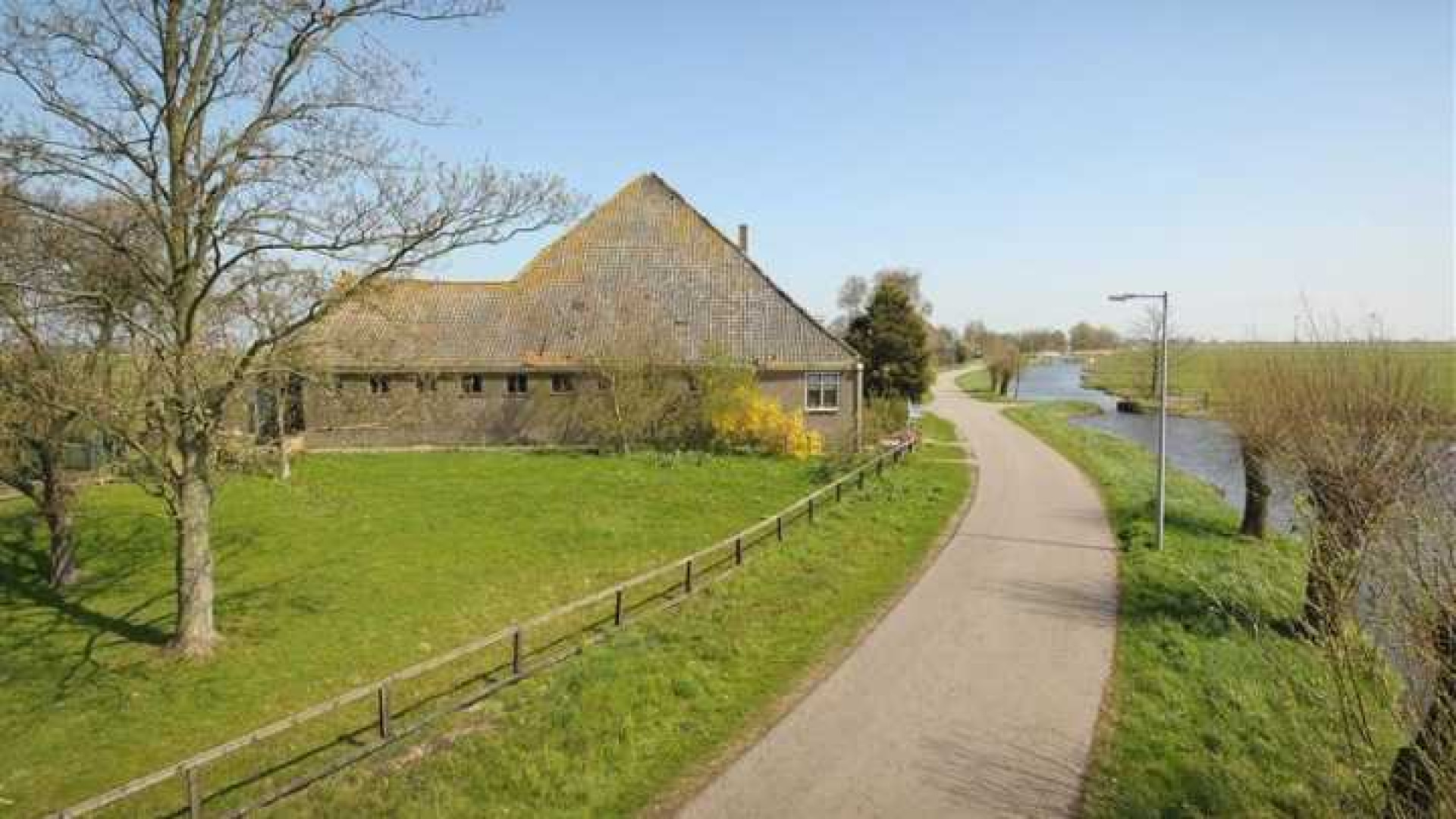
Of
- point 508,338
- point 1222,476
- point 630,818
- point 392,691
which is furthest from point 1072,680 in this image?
point 508,338

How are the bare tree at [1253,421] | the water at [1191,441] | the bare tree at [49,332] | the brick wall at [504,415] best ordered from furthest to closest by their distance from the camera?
the brick wall at [504,415], the water at [1191,441], the bare tree at [1253,421], the bare tree at [49,332]

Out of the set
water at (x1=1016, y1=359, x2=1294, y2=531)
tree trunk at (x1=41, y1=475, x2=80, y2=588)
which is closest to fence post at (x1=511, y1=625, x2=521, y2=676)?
tree trunk at (x1=41, y1=475, x2=80, y2=588)

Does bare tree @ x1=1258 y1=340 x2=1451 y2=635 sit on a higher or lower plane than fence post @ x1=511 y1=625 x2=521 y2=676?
higher

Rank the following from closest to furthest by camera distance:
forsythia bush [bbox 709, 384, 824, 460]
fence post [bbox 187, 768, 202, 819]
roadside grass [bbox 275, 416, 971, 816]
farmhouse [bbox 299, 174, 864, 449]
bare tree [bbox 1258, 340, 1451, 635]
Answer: fence post [bbox 187, 768, 202, 819], roadside grass [bbox 275, 416, 971, 816], bare tree [bbox 1258, 340, 1451, 635], forsythia bush [bbox 709, 384, 824, 460], farmhouse [bbox 299, 174, 864, 449]

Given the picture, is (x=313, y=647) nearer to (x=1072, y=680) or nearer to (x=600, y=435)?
(x=1072, y=680)

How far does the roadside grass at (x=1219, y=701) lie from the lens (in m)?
6.66

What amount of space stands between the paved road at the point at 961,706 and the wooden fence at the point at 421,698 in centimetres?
340

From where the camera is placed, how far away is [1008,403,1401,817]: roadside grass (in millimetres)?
6660

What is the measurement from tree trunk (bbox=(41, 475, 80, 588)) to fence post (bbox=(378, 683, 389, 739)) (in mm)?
9048

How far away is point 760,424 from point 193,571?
53.4ft

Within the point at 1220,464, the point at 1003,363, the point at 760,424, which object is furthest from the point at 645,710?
the point at 1003,363

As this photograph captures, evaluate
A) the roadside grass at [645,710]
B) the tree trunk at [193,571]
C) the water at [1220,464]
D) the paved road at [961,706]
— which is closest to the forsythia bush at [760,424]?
the paved road at [961,706]

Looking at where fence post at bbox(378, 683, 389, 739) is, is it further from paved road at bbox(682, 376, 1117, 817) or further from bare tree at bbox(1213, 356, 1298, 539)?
bare tree at bbox(1213, 356, 1298, 539)

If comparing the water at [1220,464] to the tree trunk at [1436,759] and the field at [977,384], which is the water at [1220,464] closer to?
the tree trunk at [1436,759]
